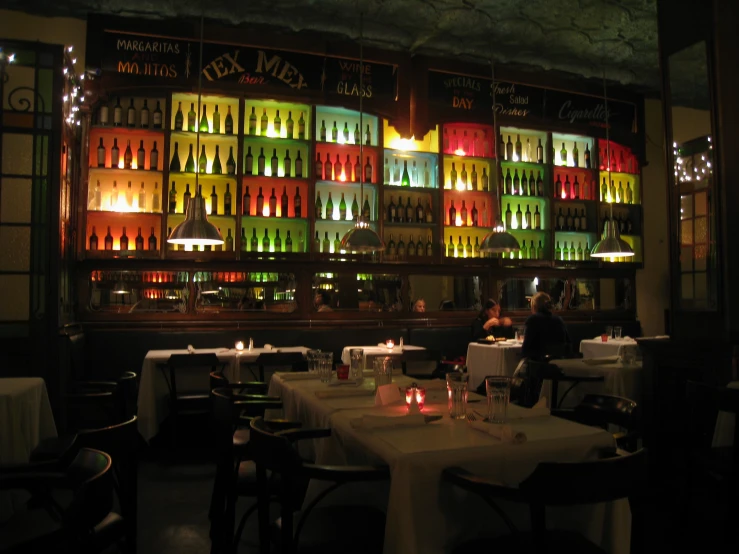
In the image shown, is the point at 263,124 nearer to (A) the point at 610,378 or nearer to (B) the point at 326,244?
(B) the point at 326,244

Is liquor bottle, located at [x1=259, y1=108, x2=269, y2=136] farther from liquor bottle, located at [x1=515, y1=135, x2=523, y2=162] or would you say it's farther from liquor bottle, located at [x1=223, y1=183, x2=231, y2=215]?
liquor bottle, located at [x1=515, y1=135, x2=523, y2=162]

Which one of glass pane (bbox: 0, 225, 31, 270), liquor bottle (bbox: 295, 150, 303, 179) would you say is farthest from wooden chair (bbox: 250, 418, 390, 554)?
liquor bottle (bbox: 295, 150, 303, 179)

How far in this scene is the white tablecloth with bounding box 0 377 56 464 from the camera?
312 centimetres

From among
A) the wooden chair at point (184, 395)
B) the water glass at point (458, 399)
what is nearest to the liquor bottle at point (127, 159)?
the wooden chair at point (184, 395)

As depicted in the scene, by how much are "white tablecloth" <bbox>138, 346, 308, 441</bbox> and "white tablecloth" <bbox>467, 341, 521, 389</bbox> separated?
255cm

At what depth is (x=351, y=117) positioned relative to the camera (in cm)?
781

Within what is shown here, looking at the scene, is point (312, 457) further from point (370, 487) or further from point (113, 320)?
point (113, 320)

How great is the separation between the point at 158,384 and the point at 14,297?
135 centimetres

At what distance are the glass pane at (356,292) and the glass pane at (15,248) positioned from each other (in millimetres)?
3170

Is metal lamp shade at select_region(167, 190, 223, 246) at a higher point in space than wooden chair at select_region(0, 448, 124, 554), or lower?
higher

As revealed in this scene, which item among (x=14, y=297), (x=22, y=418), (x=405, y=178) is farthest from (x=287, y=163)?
(x=22, y=418)

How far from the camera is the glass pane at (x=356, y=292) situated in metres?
7.40

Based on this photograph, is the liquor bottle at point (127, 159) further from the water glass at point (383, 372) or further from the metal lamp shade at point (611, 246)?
the metal lamp shade at point (611, 246)

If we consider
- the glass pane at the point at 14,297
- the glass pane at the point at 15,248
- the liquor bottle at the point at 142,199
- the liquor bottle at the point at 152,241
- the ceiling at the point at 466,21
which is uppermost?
the ceiling at the point at 466,21
